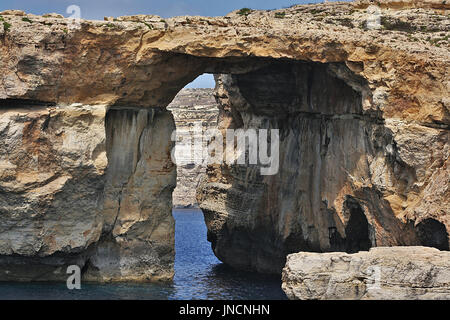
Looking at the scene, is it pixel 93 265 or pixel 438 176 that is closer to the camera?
pixel 438 176

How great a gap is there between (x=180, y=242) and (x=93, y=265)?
3529cm

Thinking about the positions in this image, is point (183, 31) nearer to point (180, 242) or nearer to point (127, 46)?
point (127, 46)

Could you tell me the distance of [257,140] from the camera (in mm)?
52469

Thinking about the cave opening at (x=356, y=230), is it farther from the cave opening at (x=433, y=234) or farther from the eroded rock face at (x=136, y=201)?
the eroded rock face at (x=136, y=201)

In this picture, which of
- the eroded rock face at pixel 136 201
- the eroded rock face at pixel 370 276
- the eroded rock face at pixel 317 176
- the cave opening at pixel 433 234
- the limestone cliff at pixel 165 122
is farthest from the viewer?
the eroded rock face at pixel 136 201

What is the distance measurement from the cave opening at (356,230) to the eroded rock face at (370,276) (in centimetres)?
1134

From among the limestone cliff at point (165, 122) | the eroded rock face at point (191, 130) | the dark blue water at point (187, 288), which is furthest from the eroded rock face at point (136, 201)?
the eroded rock face at point (191, 130)

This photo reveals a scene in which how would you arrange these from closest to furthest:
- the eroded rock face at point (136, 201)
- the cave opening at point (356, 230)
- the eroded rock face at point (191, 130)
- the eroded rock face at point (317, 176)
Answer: the eroded rock face at point (317, 176) < the cave opening at point (356, 230) < the eroded rock face at point (136, 201) < the eroded rock face at point (191, 130)

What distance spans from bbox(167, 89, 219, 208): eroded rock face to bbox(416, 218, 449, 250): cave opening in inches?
2751

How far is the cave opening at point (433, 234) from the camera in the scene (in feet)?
118

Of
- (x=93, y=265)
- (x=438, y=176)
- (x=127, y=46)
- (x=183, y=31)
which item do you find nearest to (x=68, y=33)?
(x=127, y=46)

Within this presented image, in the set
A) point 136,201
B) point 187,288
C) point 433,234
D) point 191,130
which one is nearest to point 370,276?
point 433,234
